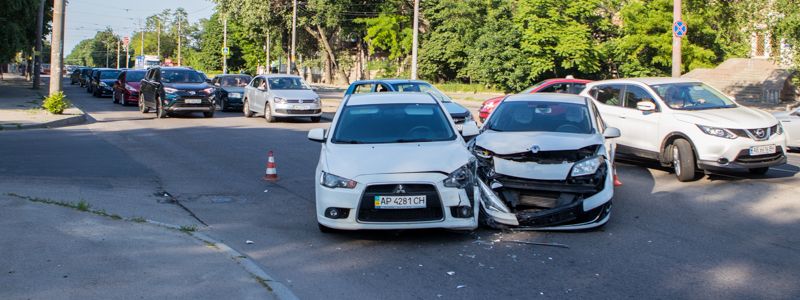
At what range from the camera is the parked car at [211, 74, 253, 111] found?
99.2ft

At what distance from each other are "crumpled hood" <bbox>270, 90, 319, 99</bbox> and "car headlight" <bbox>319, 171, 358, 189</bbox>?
664 inches

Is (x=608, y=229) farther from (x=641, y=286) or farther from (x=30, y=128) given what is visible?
(x=30, y=128)

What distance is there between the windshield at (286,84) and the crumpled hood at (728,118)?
15806mm

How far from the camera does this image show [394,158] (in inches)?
316

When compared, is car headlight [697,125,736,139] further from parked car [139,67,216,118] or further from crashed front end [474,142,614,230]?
parked car [139,67,216,118]

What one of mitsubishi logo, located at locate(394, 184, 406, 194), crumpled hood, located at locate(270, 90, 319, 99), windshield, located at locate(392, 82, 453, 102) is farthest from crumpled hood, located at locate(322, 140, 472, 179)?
crumpled hood, located at locate(270, 90, 319, 99)

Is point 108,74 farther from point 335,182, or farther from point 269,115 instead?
point 335,182

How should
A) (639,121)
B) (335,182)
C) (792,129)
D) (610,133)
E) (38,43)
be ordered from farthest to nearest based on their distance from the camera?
(38,43) < (792,129) < (639,121) < (610,133) < (335,182)

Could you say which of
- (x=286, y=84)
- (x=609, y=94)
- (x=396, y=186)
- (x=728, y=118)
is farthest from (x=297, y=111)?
(x=396, y=186)

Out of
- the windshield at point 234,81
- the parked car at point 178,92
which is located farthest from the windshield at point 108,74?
the parked car at point 178,92

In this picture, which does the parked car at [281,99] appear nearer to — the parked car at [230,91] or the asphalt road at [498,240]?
the parked car at [230,91]

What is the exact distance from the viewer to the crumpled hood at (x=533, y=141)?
30.0 ft

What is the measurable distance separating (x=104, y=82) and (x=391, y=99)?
35.1m

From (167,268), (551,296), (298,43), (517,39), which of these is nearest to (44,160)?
(167,268)
